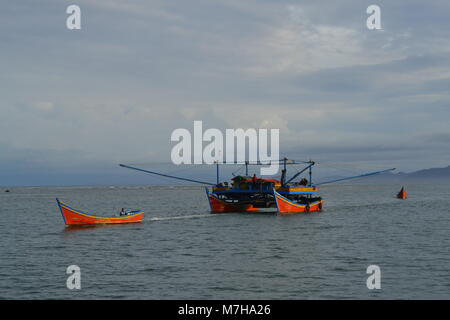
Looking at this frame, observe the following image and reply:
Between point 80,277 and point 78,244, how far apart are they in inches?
655

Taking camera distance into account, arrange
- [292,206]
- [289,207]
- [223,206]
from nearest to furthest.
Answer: [289,207], [292,206], [223,206]

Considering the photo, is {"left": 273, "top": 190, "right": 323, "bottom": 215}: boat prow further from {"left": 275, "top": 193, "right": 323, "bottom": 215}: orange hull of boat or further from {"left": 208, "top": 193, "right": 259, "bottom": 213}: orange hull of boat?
{"left": 208, "top": 193, "right": 259, "bottom": 213}: orange hull of boat

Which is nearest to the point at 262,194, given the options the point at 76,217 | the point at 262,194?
the point at 262,194

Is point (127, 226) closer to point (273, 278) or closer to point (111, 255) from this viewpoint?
point (111, 255)

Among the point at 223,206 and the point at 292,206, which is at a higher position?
the point at 292,206

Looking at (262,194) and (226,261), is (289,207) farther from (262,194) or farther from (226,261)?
(226,261)

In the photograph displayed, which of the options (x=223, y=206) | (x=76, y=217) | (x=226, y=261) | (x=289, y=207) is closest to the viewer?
(x=226, y=261)

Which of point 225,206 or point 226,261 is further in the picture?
point 225,206

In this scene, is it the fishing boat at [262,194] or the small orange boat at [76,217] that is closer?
the small orange boat at [76,217]

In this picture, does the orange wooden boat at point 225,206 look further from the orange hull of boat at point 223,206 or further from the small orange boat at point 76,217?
the small orange boat at point 76,217

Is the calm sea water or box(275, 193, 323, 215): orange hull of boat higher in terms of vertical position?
box(275, 193, 323, 215): orange hull of boat

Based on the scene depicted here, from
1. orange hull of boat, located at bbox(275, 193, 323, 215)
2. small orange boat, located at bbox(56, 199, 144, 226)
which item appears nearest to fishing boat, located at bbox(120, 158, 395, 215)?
orange hull of boat, located at bbox(275, 193, 323, 215)

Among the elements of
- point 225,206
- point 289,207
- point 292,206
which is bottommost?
point 225,206

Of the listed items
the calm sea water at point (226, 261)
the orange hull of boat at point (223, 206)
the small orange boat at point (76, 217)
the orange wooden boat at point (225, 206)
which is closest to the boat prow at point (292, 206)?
the orange wooden boat at point (225, 206)
